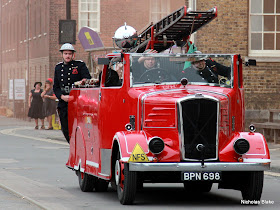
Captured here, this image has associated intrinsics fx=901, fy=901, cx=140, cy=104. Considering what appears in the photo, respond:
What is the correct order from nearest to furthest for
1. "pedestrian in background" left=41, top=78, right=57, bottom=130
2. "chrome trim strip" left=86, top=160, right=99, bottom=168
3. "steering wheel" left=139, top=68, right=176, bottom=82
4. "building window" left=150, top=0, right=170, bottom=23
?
"steering wheel" left=139, top=68, right=176, bottom=82
"chrome trim strip" left=86, top=160, right=99, bottom=168
"pedestrian in background" left=41, top=78, right=57, bottom=130
"building window" left=150, top=0, right=170, bottom=23

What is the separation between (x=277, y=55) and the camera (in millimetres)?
26094

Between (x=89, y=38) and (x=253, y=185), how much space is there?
17412mm

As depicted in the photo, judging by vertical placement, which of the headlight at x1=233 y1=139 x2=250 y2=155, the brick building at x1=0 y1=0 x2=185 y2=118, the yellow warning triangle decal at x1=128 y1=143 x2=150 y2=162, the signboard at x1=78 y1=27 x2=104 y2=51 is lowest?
the yellow warning triangle decal at x1=128 y1=143 x2=150 y2=162

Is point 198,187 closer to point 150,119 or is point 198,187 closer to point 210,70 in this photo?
point 210,70

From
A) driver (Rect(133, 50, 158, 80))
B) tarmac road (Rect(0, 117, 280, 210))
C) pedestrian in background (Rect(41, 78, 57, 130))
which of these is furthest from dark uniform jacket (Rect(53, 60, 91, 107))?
pedestrian in background (Rect(41, 78, 57, 130))

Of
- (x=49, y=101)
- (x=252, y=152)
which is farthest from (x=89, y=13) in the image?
(x=252, y=152)

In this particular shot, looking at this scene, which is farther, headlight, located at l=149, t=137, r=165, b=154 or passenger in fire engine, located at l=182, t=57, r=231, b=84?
passenger in fire engine, located at l=182, t=57, r=231, b=84

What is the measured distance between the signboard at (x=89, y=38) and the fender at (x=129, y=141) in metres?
16.7

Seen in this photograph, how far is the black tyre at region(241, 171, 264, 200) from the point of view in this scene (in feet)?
34.5

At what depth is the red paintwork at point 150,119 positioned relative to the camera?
1049 cm

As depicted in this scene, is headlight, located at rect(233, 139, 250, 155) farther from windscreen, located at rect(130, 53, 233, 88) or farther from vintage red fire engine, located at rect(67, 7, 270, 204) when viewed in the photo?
windscreen, located at rect(130, 53, 233, 88)

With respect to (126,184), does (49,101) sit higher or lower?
higher

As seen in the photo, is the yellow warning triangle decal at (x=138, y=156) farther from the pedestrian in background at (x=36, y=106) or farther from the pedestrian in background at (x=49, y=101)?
the pedestrian in background at (x=36, y=106)

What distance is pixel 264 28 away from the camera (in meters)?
26.0
